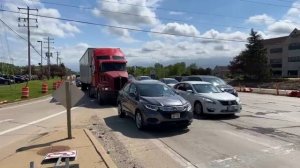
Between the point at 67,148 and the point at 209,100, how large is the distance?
7.55 m

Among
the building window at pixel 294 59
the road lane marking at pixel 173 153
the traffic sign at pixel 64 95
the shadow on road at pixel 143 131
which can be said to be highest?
the building window at pixel 294 59

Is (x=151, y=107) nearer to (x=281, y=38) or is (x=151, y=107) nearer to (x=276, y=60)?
(x=281, y=38)

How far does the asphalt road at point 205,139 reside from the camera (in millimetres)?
8141

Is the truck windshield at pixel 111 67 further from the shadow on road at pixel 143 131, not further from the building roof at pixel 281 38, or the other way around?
the building roof at pixel 281 38

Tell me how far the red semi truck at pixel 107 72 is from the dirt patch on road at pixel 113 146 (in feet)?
28.7

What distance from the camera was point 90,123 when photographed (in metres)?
14.6

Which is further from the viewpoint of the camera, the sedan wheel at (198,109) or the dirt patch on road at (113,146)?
the sedan wheel at (198,109)

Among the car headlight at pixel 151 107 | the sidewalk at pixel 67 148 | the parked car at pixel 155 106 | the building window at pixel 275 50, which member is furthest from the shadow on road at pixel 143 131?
the building window at pixel 275 50

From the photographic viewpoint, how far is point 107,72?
79.6 feet

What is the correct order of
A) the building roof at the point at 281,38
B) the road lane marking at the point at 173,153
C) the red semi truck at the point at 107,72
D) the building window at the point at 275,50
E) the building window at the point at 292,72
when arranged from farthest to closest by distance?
the building window at the point at 275,50 < the building roof at the point at 281,38 < the building window at the point at 292,72 < the red semi truck at the point at 107,72 < the road lane marking at the point at 173,153

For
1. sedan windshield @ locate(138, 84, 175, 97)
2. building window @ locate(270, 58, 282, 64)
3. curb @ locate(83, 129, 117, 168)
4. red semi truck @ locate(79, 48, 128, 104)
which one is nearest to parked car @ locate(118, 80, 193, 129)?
sedan windshield @ locate(138, 84, 175, 97)

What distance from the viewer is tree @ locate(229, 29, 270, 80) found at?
64812 mm

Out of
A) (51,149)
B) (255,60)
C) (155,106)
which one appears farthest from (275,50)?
(51,149)

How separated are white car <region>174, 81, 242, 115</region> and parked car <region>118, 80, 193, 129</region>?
2.25m
